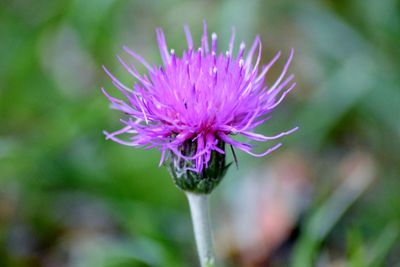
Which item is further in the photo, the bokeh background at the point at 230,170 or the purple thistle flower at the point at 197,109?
the bokeh background at the point at 230,170

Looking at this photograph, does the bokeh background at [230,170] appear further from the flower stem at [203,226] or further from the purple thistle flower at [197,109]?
the purple thistle flower at [197,109]

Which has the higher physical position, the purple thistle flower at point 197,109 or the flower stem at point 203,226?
the purple thistle flower at point 197,109

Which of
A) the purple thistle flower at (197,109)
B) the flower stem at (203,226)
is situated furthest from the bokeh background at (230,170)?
the purple thistle flower at (197,109)

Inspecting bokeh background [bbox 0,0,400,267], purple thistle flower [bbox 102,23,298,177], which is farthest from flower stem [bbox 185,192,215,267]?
bokeh background [bbox 0,0,400,267]

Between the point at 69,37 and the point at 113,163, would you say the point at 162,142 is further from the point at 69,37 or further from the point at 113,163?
the point at 69,37

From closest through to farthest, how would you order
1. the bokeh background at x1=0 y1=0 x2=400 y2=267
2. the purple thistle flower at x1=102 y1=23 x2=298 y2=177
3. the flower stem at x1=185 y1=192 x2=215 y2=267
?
the purple thistle flower at x1=102 y1=23 x2=298 y2=177 < the flower stem at x1=185 y1=192 x2=215 y2=267 < the bokeh background at x1=0 y1=0 x2=400 y2=267

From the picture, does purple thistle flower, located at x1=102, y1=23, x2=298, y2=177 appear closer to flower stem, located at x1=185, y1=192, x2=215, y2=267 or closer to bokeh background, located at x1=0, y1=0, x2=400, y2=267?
flower stem, located at x1=185, y1=192, x2=215, y2=267
